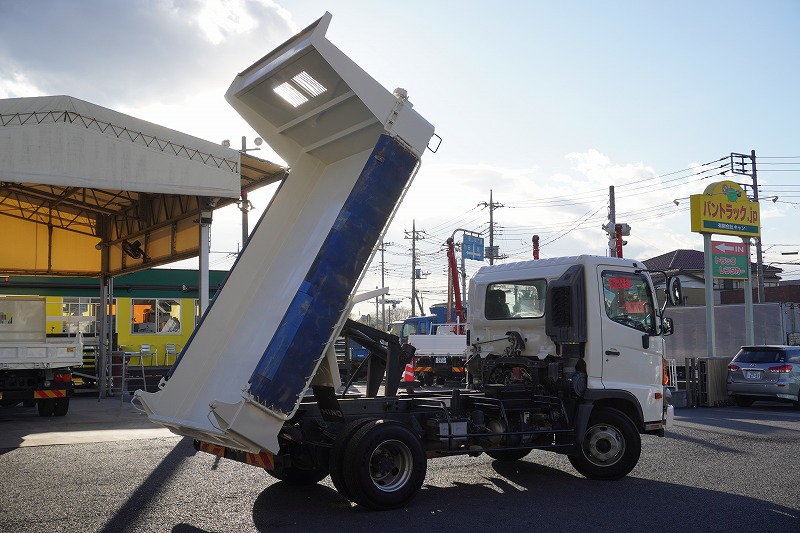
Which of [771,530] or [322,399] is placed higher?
[322,399]

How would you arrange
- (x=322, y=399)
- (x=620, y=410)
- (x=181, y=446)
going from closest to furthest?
1. (x=322, y=399)
2. (x=620, y=410)
3. (x=181, y=446)

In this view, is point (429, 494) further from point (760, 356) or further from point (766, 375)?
point (760, 356)

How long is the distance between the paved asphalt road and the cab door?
105cm

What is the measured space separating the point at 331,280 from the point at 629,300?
4.12m

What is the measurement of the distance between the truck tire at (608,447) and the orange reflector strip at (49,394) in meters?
11.2

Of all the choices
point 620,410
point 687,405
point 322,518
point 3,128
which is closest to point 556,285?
point 620,410

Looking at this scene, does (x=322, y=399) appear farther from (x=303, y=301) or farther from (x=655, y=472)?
(x=655, y=472)

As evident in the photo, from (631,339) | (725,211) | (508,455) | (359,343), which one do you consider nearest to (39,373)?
(359,343)

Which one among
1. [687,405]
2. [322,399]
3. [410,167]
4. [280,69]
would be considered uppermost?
[280,69]

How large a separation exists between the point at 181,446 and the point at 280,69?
6.35 m

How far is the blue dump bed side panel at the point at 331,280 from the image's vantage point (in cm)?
652

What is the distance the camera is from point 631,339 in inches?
359

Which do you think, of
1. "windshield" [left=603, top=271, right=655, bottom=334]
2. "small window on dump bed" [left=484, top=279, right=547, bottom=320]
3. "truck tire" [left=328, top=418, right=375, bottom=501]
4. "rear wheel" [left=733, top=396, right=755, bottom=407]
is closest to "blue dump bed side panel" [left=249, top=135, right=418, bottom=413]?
"truck tire" [left=328, top=418, right=375, bottom=501]

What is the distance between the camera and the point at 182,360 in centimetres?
781
